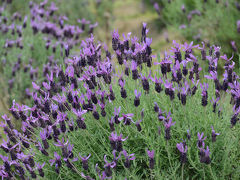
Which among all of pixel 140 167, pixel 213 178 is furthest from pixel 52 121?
pixel 213 178

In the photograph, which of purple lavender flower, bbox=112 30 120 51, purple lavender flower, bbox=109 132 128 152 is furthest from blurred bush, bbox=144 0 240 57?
purple lavender flower, bbox=109 132 128 152

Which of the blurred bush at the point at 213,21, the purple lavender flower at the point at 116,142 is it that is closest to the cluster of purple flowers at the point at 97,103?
the purple lavender flower at the point at 116,142

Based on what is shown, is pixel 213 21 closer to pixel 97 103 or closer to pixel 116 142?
pixel 97 103

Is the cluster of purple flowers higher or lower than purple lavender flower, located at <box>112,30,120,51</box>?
lower

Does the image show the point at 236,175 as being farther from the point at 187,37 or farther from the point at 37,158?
the point at 187,37

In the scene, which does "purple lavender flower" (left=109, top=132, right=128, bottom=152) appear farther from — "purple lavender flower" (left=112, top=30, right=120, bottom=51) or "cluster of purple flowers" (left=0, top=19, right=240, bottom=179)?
Answer: "purple lavender flower" (left=112, top=30, right=120, bottom=51)

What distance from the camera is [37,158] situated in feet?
6.64

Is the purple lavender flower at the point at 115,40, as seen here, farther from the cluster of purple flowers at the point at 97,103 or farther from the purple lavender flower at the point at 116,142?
the purple lavender flower at the point at 116,142

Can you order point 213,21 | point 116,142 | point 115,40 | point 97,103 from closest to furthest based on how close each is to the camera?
1. point 116,142
2. point 97,103
3. point 115,40
4. point 213,21

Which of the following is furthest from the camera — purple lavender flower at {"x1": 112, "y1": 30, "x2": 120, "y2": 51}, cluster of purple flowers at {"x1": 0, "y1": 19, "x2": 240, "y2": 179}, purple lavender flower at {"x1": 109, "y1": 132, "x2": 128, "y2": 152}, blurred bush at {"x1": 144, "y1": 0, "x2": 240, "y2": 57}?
blurred bush at {"x1": 144, "y1": 0, "x2": 240, "y2": 57}

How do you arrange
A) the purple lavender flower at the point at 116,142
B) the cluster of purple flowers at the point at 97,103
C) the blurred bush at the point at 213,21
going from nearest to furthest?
1. the purple lavender flower at the point at 116,142
2. the cluster of purple flowers at the point at 97,103
3. the blurred bush at the point at 213,21

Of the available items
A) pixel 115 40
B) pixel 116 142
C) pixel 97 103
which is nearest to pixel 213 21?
pixel 115 40

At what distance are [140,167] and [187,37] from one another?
3.61 meters

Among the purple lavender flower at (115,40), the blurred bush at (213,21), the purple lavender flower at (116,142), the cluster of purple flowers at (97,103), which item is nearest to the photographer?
the purple lavender flower at (116,142)
